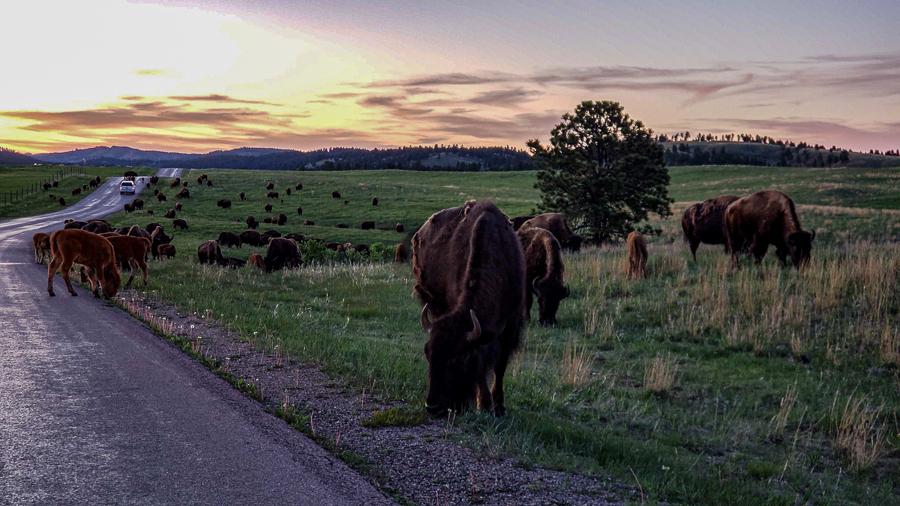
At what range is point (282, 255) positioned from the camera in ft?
97.5

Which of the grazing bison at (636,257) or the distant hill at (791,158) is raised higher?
the distant hill at (791,158)

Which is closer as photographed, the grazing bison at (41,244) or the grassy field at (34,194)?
the grazing bison at (41,244)

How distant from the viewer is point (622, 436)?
27.3 feet

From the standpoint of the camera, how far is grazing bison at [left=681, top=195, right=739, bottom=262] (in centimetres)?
2512

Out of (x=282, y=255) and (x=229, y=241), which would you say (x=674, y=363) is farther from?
(x=229, y=241)

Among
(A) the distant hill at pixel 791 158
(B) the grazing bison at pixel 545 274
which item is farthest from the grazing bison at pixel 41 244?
(A) the distant hill at pixel 791 158

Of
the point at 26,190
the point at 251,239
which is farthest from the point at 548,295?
the point at 26,190

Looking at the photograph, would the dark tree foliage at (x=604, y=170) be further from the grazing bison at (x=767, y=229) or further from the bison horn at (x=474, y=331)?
the bison horn at (x=474, y=331)

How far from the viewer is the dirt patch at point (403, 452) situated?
5.48 metres

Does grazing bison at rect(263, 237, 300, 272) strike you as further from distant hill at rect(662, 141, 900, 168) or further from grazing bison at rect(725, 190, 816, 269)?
distant hill at rect(662, 141, 900, 168)

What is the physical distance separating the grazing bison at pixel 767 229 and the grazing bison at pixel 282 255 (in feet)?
57.9

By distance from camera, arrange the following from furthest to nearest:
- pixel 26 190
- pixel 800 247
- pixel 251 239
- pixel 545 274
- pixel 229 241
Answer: pixel 26 190, pixel 251 239, pixel 229 241, pixel 800 247, pixel 545 274

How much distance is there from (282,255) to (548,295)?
17.4 metres

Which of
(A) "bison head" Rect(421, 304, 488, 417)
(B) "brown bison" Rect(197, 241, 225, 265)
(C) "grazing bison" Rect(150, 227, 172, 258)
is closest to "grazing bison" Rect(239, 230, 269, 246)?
(C) "grazing bison" Rect(150, 227, 172, 258)
